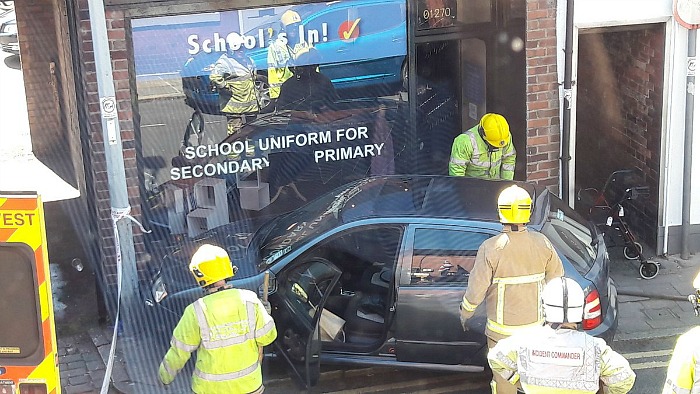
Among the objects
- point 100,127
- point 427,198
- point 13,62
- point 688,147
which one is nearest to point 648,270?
point 688,147

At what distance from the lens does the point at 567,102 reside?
10328 millimetres

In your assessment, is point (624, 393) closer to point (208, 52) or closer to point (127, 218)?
point (127, 218)

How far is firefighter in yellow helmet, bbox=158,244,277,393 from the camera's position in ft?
19.7

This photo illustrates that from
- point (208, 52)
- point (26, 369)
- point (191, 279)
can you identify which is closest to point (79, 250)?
point (208, 52)

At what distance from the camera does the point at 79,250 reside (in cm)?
1144

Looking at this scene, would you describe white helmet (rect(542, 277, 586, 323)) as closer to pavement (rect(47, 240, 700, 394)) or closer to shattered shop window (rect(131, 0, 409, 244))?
pavement (rect(47, 240, 700, 394))

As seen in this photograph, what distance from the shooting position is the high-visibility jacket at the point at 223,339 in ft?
19.7

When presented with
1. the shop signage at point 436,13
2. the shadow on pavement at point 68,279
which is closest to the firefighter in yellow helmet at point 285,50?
the shop signage at point 436,13

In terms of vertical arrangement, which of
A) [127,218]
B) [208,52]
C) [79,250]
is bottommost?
[79,250]

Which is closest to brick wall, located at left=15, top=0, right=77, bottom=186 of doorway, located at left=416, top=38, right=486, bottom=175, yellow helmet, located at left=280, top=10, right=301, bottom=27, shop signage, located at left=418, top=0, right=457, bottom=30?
yellow helmet, located at left=280, top=10, right=301, bottom=27

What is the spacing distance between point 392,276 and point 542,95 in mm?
3537

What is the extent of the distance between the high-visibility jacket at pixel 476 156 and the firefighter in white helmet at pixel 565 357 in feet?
14.5

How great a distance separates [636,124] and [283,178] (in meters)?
3.91

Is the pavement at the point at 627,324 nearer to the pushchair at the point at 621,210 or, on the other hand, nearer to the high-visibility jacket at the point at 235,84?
the pushchair at the point at 621,210
